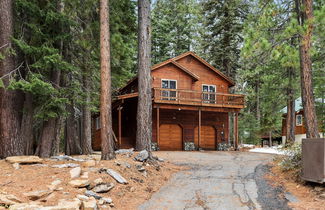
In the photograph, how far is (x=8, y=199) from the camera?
4.59 m

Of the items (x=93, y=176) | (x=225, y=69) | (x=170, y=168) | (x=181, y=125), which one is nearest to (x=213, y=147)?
(x=181, y=125)

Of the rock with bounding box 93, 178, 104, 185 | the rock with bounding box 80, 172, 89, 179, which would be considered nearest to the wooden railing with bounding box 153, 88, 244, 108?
the rock with bounding box 80, 172, 89, 179

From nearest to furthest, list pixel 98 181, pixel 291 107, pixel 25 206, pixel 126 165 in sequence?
pixel 25 206
pixel 98 181
pixel 126 165
pixel 291 107

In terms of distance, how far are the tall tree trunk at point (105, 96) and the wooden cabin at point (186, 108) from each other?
9898 mm

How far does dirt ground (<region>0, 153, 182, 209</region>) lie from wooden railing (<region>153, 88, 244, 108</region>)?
32.7 feet

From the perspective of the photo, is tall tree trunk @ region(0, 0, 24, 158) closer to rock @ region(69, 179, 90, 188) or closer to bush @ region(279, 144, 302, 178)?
rock @ region(69, 179, 90, 188)

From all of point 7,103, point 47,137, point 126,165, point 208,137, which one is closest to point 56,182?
point 126,165

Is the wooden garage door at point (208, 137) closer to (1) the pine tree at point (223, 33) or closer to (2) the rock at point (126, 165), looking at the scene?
(1) the pine tree at point (223, 33)

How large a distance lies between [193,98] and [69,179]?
15.2 metres

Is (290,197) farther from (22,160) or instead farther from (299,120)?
(299,120)

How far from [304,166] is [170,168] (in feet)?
15.3

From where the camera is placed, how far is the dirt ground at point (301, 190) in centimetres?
597

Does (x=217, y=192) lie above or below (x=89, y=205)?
below

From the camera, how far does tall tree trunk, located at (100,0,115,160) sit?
823 centimetres
